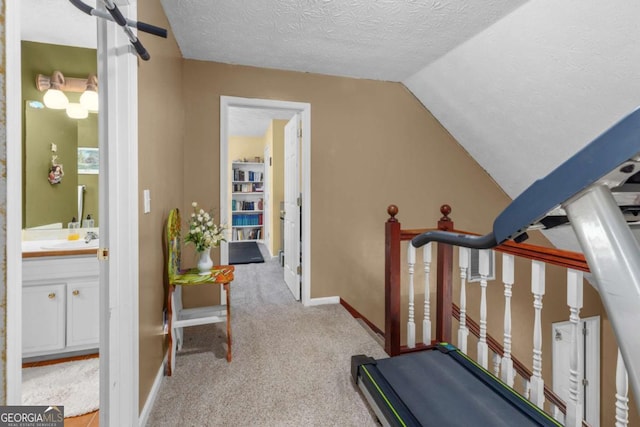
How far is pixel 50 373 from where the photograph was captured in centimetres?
218

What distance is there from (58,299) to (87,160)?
116cm

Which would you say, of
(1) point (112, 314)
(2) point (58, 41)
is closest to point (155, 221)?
(1) point (112, 314)

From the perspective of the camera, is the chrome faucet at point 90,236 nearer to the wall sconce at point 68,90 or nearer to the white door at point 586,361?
the wall sconce at point 68,90

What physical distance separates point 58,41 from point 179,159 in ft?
4.08

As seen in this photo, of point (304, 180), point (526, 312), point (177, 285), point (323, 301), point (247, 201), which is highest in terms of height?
point (304, 180)

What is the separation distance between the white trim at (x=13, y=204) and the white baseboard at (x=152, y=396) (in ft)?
3.52

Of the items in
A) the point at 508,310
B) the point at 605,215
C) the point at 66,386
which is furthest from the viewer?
the point at 66,386

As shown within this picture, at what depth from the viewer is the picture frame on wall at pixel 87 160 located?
106 inches

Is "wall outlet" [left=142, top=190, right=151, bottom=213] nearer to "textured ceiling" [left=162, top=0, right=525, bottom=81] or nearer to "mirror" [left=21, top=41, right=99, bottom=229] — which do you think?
"mirror" [left=21, top=41, right=99, bottom=229]

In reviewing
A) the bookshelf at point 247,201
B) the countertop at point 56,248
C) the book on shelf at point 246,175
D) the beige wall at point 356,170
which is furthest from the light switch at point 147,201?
the book on shelf at point 246,175

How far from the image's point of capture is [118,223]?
4.59 feet

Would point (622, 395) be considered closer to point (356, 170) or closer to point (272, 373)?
point (272, 373)

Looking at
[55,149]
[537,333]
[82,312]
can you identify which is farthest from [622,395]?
[55,149]

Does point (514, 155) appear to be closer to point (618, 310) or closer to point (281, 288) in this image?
point (281, 288)
